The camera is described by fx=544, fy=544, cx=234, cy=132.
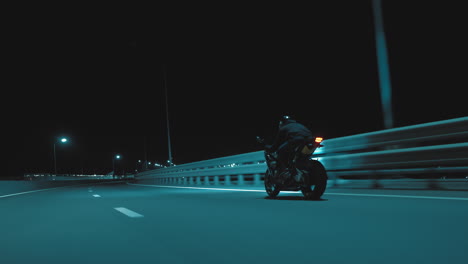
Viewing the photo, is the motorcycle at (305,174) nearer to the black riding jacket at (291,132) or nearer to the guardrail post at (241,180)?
the black riding jacket at (291,132)

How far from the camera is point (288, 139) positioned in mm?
9812

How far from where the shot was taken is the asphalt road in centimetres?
411

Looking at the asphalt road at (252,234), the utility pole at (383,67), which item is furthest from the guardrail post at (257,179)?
the asphalt road at (252,234)

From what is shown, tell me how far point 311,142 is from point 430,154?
6.98ft

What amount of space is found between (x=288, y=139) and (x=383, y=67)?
368 centimetres

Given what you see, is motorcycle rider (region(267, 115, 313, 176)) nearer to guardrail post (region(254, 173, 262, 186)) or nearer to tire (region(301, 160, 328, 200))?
tire (region(301, 160, 328, 200))

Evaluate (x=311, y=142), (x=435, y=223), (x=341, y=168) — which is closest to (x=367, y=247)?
(x=435, y=223)

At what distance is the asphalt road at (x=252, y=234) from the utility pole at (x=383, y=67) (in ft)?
12.8

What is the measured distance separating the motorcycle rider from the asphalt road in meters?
1.64

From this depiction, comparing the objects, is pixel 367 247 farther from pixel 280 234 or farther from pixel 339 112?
pixel 339 112

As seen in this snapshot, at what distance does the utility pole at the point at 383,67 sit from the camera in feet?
39.1

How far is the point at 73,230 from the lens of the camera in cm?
604

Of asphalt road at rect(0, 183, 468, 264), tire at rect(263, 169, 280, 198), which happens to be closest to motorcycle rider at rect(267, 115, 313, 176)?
tire at rect(263, 169, 280, 198)

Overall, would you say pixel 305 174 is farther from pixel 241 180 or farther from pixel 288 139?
pixel 241 180
